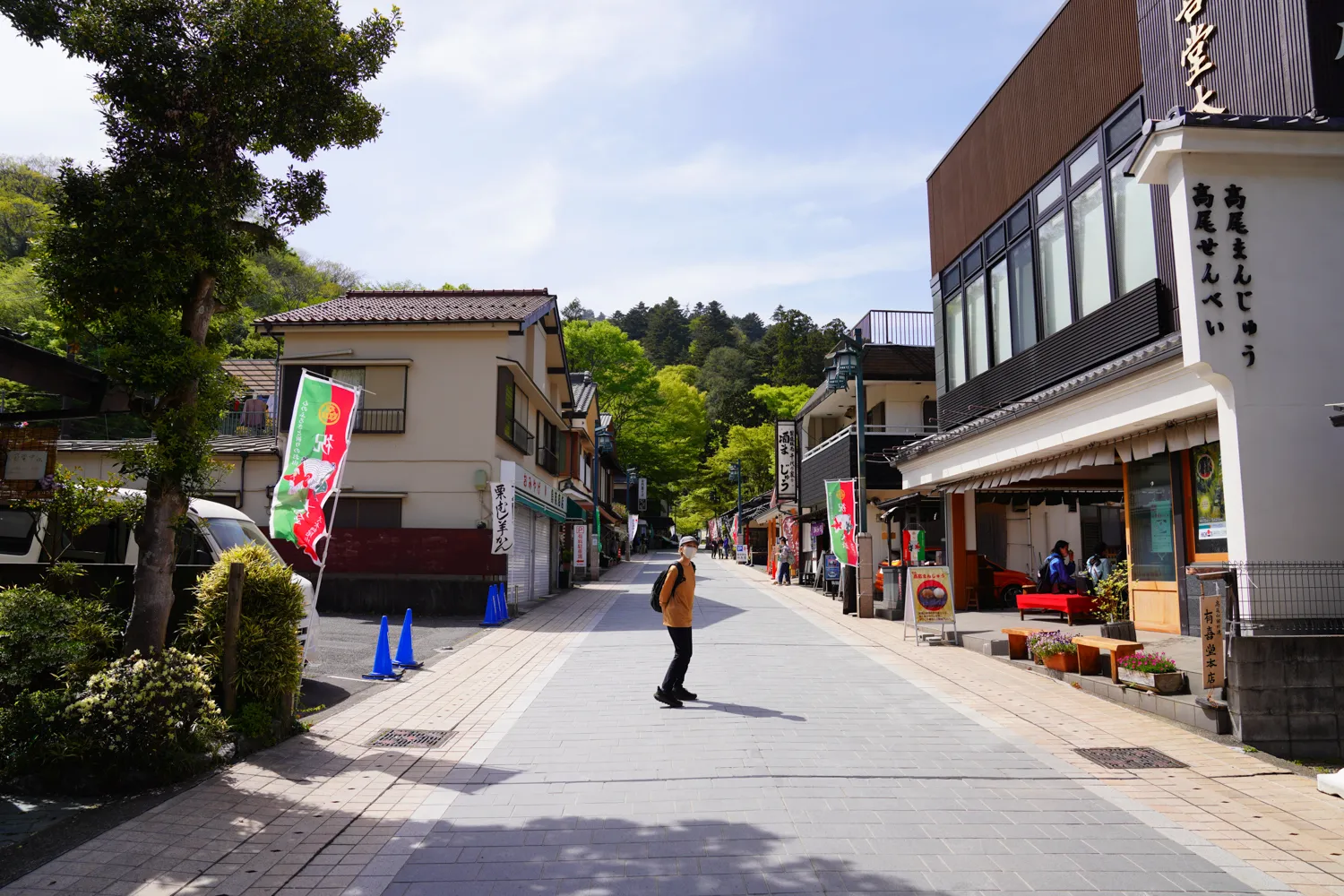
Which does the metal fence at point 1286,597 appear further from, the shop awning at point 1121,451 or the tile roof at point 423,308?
the tile roof at point 423,308

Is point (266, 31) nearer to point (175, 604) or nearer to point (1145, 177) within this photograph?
point (175, 604)

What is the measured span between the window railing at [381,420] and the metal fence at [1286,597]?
18.2 meters

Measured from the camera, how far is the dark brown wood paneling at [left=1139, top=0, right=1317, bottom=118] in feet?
31.5

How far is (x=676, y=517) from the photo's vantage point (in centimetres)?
8312

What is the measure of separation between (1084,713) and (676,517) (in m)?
74.0

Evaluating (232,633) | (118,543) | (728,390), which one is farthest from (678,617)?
(728,390)

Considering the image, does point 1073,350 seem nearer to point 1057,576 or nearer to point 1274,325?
point 1274,325

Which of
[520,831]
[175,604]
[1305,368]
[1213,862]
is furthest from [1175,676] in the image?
[175,604]

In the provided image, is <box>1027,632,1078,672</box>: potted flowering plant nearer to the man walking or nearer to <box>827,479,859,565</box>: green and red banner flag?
the man walking

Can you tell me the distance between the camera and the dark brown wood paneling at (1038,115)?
1343 cm

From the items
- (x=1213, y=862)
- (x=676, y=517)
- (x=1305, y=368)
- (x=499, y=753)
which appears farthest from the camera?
(x=676, y=517)

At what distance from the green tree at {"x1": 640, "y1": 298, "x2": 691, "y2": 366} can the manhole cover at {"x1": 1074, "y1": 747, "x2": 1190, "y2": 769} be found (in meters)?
97.0

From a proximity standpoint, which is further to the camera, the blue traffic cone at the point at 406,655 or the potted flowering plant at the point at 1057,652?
the blue traffic cone at the point at 406,655

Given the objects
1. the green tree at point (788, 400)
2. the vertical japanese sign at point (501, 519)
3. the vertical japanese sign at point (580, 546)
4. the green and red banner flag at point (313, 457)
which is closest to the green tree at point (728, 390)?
the green tree at point (788, 400)
